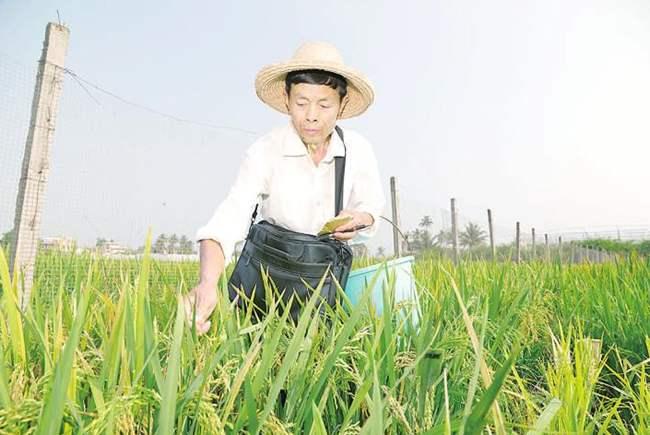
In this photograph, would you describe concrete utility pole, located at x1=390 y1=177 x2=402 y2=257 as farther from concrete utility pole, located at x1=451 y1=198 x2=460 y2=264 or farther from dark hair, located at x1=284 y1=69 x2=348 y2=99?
dark hair, located at x1=284 y1=69 x2=348 y2=99

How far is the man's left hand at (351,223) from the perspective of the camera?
1518mm

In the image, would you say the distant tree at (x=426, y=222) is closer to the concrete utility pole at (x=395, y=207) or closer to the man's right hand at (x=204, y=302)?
the concrete utility pole at (x=395, y=207)

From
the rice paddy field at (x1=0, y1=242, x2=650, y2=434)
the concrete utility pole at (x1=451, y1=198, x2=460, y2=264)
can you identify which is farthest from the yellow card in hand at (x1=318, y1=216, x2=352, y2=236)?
the concrete utility pole at (x1=451, y1=198, x2=460, y2=264)

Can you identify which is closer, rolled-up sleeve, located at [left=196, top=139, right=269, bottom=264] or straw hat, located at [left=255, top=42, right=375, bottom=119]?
rolled-up sleeve, located at [left=196, top=139, right=269, bottom=264]

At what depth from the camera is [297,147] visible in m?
1.75

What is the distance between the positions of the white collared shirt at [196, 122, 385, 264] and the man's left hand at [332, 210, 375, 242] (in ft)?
0.48

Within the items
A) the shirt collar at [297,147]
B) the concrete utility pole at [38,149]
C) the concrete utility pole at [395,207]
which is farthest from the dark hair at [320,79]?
the concrete utility pole at [395,207]

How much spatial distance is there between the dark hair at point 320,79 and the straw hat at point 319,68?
29 mm

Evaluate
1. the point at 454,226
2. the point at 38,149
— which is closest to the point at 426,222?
the point at 454,226

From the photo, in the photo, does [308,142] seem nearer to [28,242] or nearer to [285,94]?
[285,94]

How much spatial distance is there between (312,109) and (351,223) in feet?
1.22

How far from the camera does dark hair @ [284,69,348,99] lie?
1.66m

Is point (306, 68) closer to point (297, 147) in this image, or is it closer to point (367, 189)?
point (297, 147)

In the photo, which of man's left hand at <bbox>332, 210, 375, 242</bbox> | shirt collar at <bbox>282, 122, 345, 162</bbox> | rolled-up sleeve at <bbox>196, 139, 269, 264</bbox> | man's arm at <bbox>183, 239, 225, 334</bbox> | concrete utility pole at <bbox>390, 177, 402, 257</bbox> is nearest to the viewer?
man's arm at <bbox>183, 239, 225, 334</bbox>
